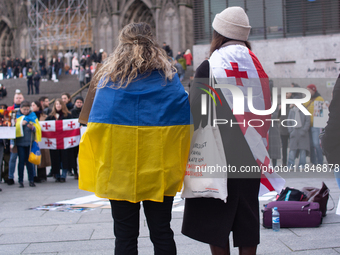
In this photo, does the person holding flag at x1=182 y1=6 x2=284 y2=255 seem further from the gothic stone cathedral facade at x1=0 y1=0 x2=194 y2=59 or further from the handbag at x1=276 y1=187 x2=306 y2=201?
the gothic stone cathedral facade at x1=0 y1=0 x2=194 y2=59

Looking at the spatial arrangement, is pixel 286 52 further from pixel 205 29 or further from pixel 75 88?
pixel 75 88

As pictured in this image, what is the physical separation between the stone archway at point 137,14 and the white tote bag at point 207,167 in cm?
2936

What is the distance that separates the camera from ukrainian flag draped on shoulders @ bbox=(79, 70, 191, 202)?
99.9 inches

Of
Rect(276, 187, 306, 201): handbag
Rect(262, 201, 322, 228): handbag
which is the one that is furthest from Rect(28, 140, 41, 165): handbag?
Rect(262, 201, 322, 228): handbag

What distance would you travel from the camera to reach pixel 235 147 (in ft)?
8.23

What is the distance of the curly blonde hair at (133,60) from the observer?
8.40ft

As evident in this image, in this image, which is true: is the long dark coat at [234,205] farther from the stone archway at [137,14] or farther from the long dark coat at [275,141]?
the stone archway at [137,14]

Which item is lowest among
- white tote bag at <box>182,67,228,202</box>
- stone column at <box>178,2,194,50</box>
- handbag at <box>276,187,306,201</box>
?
handbag at <box>276,187,306,201</box>

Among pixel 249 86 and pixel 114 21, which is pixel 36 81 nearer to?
pixel 114 21

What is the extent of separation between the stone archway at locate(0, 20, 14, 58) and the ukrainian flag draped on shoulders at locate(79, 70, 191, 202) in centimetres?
3774

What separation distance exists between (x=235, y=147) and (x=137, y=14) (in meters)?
30.7

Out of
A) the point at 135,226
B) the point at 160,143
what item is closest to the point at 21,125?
the point at 135,226

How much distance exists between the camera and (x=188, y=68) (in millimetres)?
23062

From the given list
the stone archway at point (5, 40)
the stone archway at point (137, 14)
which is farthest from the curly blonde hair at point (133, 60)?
the stone archway at point (5, 40)
